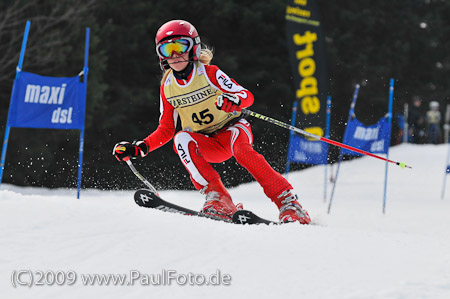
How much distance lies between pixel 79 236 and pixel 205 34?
15390 mm

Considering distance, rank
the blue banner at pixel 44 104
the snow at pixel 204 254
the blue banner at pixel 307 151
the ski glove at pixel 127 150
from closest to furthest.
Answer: the snow at pixel 204 254 → the ski glove at pixel 127 150 → the blue banner at pixel 44 104 → the blue banner at pixel 307 151

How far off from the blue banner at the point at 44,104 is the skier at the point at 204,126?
1.84 m

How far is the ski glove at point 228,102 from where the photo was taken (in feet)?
13.9

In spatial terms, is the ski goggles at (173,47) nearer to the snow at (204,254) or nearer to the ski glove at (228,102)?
the ski glove at (228,102)

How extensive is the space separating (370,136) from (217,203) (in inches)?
138

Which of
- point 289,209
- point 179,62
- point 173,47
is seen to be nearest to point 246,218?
point 289,209

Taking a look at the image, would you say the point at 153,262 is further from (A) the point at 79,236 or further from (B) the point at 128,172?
(B) the point at 128,172

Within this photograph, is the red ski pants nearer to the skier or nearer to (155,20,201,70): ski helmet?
the skier

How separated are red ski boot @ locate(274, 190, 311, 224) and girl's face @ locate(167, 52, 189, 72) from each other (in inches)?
49.1

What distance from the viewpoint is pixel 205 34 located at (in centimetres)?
1806

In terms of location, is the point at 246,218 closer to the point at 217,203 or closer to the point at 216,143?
the point at 217,203

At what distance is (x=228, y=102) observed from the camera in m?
4.24

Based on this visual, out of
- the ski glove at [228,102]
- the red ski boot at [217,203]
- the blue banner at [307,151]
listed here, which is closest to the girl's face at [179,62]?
the ski glove at [228,102]

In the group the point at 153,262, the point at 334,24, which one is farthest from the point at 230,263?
the point at 334,24
